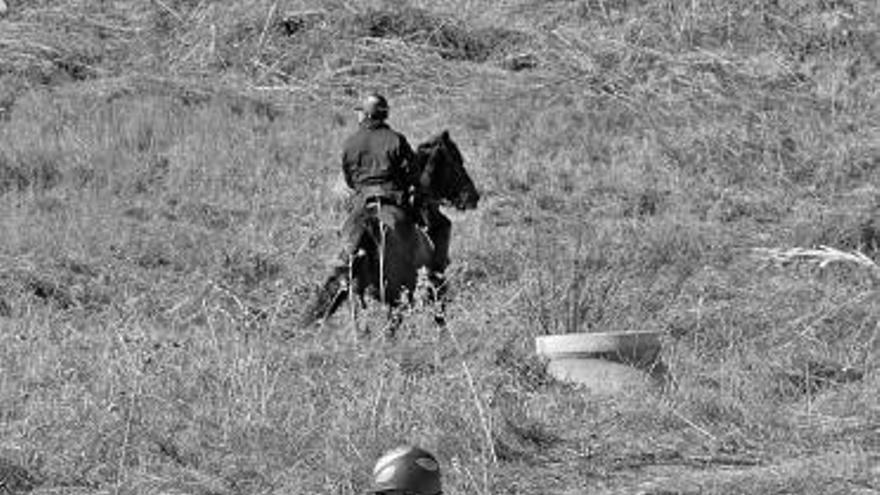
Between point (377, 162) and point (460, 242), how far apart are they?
371cm

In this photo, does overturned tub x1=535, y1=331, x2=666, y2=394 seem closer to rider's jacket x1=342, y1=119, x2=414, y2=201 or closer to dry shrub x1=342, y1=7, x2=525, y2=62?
rider's jacket x1=342, y1=119, x2=414, y2=201

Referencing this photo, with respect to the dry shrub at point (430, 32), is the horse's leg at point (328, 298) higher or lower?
higher

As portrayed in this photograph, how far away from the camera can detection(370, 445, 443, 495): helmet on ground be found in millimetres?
4977

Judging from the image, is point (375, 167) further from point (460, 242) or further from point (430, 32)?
point (430, 32)

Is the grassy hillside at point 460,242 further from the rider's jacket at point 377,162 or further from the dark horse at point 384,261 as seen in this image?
the rider's jacket at point 377,162

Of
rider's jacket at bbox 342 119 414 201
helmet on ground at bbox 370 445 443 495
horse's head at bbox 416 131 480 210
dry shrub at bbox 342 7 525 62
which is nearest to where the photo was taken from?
helmet on ground at bbox 370 445 443 495

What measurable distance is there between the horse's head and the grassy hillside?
0.52 metres

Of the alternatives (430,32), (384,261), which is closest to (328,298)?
(384,261)

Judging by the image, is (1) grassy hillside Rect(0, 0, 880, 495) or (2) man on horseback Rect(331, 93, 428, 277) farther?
(2) man on horseback Rect(331, 93, 428, 277)

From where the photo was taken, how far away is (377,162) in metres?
12.1

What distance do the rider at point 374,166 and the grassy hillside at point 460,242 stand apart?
0.70 metres

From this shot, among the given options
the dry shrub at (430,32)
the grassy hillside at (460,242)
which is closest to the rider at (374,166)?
the grassy hillside at (460,242)

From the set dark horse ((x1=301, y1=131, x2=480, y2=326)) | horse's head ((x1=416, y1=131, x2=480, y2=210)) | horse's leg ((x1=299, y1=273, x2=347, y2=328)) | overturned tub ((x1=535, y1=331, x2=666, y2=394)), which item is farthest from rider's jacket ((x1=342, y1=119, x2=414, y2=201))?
overturned tub ((x1=535, y1=331, x2=666, y2=394))

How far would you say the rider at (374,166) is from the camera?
39.3 ft
